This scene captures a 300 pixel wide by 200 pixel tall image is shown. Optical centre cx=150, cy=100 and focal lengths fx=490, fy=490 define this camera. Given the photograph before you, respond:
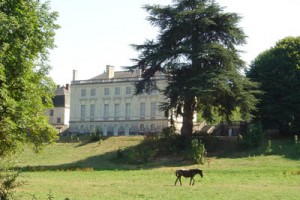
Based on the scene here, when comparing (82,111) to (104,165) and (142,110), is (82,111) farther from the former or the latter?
(104,165)

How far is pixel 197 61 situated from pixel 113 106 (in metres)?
42.2

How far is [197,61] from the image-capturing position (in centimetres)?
4269

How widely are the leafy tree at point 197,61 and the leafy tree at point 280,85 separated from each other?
12.3 feet

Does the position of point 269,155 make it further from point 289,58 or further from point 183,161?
point 289,58

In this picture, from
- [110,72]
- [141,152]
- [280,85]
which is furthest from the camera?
[110,72]

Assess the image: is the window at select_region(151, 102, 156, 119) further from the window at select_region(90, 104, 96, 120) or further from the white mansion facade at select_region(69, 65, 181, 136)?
the window at select_region(90, 104, 96, 120)

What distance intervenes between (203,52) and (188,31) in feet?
11.2

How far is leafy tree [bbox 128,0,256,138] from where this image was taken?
41.4m

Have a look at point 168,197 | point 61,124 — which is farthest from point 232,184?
point 61,124

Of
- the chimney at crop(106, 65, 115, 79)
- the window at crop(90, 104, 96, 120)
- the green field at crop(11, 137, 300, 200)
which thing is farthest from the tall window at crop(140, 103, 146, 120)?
the green field at crop(11, 137, 300, 200)

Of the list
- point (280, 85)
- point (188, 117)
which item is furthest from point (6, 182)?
point (280, 85)

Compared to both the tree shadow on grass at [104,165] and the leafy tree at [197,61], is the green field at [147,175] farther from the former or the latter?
the leafy tree at [197,61]

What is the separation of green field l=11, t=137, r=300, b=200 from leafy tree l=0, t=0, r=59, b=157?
5.62 ft

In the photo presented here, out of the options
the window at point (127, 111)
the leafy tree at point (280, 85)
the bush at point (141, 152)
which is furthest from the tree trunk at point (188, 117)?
the window at point (127, 111)
